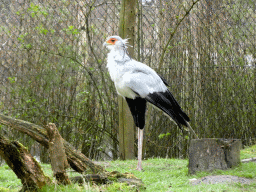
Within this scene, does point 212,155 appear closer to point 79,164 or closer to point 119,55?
point 79,164

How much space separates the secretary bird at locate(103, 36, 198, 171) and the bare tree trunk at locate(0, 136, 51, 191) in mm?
1586

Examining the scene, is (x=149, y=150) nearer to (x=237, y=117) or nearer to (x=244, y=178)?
(x=237, y=117)

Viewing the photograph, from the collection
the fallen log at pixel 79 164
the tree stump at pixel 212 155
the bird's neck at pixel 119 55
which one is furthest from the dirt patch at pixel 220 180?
the bird's neck at pixel 119 55

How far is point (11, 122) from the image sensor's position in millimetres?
2773

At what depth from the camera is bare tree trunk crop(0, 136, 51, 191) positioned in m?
2.29

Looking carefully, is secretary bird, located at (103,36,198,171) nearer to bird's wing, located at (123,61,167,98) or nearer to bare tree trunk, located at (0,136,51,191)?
bird's wing, located at (123,61,167,98)

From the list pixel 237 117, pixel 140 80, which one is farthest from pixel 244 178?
pixel 237 117

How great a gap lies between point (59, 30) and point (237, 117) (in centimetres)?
348

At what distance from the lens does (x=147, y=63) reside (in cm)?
561

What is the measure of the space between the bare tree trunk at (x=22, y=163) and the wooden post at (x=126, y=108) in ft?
9.22

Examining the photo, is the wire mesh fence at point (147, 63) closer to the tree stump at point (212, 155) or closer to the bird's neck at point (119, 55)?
the bird's neck at point (119, 55)

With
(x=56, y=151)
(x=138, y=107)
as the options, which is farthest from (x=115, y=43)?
(x=56, y=151)

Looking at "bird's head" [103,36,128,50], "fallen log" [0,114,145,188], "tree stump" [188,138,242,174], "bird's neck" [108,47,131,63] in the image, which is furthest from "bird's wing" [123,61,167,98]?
"fallen log" [0,114,145,188]

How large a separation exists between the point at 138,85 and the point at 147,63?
1992mm
